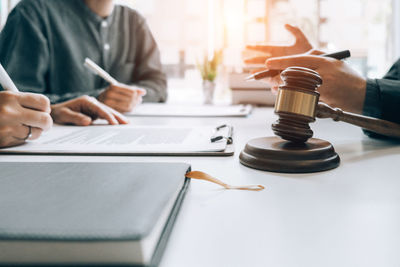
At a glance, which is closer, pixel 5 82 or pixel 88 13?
pixel 5 82

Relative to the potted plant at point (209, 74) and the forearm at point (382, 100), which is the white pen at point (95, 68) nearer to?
the potted plant at point (209, 74)

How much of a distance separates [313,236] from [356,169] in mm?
280

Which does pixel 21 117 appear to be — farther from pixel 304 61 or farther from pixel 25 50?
pixel 25 50

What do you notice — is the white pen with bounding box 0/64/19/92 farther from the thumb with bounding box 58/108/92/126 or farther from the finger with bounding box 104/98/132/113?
the finger with bounding box 104/98/132/113

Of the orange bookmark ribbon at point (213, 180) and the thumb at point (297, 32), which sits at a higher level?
the thumb at point (297, 32)

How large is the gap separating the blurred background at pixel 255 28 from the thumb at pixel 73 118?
4.67 feet

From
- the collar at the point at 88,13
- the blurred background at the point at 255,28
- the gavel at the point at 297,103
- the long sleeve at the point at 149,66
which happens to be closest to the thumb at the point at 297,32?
the gavel at the point at 297,103

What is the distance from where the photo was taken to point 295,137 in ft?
1.78

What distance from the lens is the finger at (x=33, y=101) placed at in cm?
68

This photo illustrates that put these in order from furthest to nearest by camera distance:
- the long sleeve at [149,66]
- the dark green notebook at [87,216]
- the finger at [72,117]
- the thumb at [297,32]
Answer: the long sleeve at [149,66] < the thumb at [297,32] < the finger at [72,117] < the dark green notebook at [87,216]

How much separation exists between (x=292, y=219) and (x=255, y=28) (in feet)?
8.08

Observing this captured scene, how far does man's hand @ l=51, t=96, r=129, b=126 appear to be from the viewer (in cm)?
98

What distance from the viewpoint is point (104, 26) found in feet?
5.53

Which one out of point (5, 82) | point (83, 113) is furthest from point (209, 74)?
point (5, 82)
